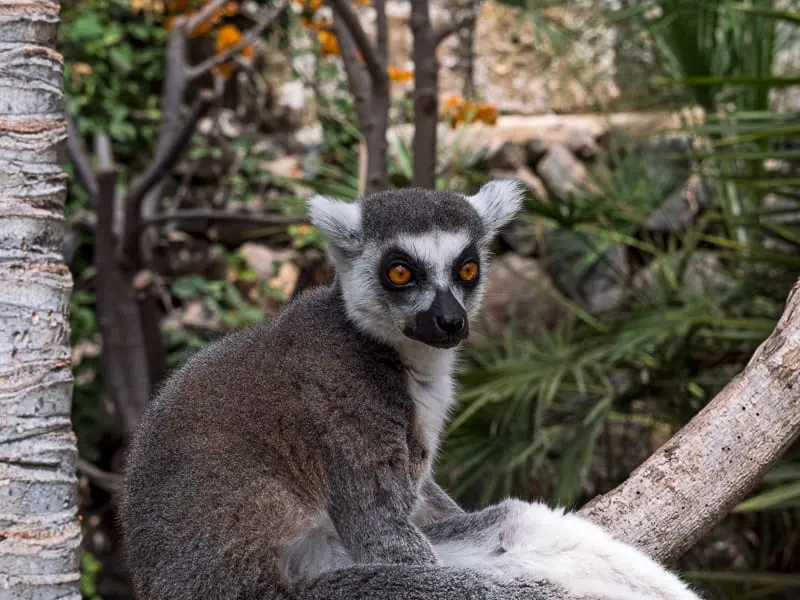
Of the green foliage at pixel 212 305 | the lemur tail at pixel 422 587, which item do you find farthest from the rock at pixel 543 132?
the lemur tail at pixel 422 587

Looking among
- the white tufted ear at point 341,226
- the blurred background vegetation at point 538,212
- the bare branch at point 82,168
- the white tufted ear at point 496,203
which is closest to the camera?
the white tufted ear at point 341,226

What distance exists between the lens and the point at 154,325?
5.57 m

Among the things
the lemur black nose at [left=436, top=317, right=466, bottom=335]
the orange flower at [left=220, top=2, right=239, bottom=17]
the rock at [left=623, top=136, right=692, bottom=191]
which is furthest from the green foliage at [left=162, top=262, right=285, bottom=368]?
the lemur black nose at [left=436, top=317, right=466, bottom=335]

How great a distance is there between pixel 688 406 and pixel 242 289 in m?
3.65

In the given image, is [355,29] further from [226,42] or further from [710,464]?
[710,464]

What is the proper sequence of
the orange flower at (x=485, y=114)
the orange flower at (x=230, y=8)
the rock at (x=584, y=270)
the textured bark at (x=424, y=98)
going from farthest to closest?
the orange flower at (x=230, y=8), the rock at (x=584, y=270), the orange flower at (x=485, y=114), the textured bark at (x=424, y=98)

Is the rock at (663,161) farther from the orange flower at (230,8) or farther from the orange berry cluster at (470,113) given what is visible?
the orange flower at (230,8)

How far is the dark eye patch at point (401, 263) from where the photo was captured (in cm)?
260

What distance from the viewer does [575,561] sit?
83.4 inches

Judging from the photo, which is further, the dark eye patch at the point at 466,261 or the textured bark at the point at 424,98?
the textured bark at the point at 424,98

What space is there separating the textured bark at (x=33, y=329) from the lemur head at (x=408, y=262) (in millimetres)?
799

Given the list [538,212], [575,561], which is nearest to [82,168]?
[538,212]

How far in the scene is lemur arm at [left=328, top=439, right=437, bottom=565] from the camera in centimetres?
225

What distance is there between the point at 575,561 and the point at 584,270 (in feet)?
15.5
